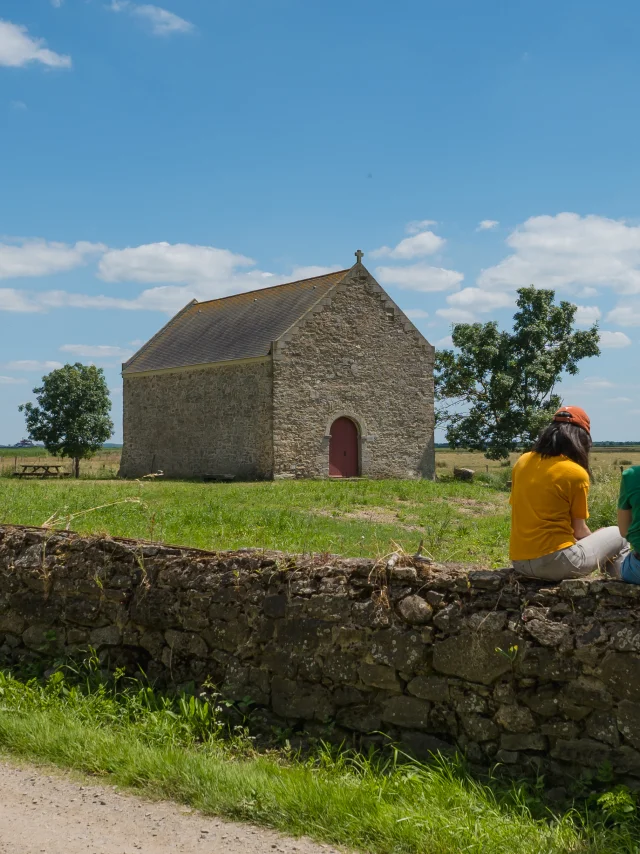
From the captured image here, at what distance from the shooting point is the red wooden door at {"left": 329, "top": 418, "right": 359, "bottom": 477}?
95.8ft

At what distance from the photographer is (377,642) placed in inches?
211

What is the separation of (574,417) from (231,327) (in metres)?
27.4

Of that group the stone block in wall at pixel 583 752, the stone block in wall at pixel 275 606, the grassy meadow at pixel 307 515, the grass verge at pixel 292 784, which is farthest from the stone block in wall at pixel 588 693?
the grassy meadow at pixel 307 515

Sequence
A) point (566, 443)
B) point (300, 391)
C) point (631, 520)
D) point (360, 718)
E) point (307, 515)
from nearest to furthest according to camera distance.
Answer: point (631, 520)
point (566, 443)
point (360, 718)
point (307, 515)
point (300, 391)

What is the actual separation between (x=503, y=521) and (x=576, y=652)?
39.3 ft

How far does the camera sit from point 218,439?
29781 millimetres

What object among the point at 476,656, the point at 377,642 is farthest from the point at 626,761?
the point at 377,642

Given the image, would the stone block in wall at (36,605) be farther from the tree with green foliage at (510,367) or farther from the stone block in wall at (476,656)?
the tree with green foliage at (510,367)

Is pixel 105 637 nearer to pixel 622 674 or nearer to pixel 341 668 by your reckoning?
pixel 341 668

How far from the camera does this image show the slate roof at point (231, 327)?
29369mm

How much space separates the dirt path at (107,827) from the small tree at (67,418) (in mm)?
40285

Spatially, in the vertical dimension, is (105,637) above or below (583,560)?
below

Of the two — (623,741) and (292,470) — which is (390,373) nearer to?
(292,470)

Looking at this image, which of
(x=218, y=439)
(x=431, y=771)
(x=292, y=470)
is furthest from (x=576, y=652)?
(x=218, y=439)
